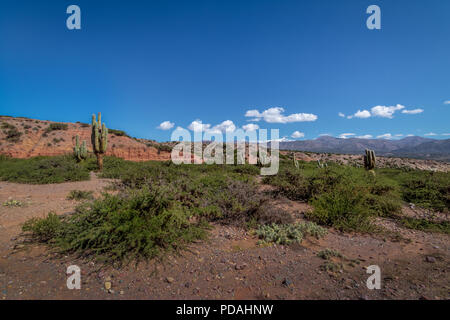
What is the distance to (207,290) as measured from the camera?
107 inches

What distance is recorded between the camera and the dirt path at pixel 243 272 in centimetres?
264

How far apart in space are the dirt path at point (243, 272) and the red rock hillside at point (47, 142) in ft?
85.0

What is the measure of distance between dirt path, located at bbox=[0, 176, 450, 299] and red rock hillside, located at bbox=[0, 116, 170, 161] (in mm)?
25916

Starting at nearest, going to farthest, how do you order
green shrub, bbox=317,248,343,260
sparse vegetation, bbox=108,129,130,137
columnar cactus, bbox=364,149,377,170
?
green shrub, bbox=317,248,343,260 < columnar cactus, bbox=364,149,377,170 < sparse vegetation, bbox=108,129,130,137

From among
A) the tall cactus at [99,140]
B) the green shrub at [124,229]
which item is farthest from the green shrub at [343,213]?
the tall cactus at [99,140]

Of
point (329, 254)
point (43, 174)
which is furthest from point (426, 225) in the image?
point (43, 174)

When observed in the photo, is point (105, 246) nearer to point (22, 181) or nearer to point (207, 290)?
point (207, 290)

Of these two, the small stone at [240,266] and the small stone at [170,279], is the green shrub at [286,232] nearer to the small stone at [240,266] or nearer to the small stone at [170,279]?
the small stone at [240,266]

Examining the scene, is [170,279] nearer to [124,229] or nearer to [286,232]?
[124,229]

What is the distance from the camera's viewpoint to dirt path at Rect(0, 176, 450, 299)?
8.66ft

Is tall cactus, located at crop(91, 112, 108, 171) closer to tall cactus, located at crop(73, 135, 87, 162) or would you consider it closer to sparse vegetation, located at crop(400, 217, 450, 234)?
tall cactus, located at crop(73, 135, 87, 162)

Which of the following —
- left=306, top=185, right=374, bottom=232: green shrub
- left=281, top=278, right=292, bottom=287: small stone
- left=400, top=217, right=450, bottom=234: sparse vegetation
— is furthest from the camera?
left=400, top=217, right=450, bottom=234: sparse vegetation

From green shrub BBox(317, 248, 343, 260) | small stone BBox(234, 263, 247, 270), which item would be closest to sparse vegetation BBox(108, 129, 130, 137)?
small stone BBox(234, 263, 247, 270)

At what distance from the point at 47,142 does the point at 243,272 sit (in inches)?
1325
